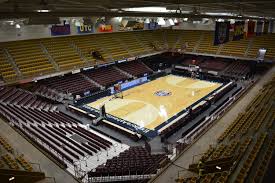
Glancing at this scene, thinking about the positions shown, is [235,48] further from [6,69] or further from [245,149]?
[6,69]

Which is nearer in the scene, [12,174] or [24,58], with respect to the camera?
[12,174]

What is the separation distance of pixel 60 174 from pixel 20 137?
3.96 metres

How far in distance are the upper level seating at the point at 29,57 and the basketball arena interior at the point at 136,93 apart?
10 centimetres

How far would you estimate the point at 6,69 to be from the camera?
2200cm

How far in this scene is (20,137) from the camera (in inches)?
460

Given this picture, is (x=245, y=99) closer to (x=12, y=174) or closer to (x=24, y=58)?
(x=12, y=174)

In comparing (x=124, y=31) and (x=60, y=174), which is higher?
(x=124, y=31)

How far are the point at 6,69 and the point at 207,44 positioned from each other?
2686cm

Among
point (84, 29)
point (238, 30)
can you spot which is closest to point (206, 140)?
point (238, 30)

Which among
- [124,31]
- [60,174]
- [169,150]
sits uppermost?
[124,31]

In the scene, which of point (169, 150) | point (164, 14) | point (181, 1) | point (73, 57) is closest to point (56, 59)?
point (73, 57)

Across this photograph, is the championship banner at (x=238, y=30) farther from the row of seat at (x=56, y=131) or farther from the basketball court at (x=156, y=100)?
the row of seat at (x=56, y=131)

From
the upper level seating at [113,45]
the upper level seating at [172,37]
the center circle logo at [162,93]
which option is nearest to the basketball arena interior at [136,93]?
the upper level seating at [113,45]

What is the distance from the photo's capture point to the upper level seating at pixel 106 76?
27589 millimetres
